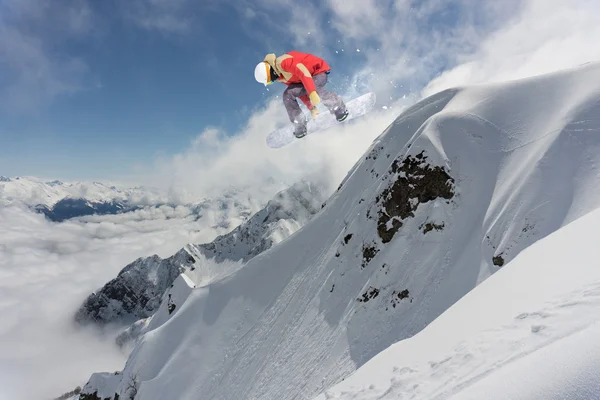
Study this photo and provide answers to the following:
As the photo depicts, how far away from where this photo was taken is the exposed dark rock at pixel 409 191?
3095 centimetres

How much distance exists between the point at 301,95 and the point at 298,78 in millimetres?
1187

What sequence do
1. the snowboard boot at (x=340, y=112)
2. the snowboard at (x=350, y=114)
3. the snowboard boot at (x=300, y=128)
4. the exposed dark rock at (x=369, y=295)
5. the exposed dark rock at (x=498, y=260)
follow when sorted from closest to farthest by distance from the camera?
1. the snowboard boot at (x=340, y=112)
2. the snowboard boot at (x=300, y=128)
3. the snowboard at (x=350, y=114)
4. the exposed dark rock at (x=498, y=260)
5. the exposed dark rock at (x=369, y=295)

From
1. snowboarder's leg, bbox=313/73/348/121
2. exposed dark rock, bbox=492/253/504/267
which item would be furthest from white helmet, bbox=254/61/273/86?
exposed dark rock, bbox=492/253/504/267

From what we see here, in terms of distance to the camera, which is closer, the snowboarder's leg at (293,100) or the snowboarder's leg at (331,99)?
the snowboarder's leg at (293,100)

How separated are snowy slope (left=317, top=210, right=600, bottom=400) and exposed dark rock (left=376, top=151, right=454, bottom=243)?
20916 millimetres

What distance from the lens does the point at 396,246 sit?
32031 millimetres

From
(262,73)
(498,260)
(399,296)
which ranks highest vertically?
(262,73)

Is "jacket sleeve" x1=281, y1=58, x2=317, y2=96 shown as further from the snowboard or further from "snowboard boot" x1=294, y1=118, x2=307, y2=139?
the snowboard

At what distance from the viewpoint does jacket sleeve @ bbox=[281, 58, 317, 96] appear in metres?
9.55

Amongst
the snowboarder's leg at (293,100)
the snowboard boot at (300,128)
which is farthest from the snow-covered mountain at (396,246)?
the snowboarder's leg at (293,100)

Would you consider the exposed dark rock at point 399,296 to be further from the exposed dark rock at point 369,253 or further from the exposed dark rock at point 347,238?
the exposed dark rock at point 347,238

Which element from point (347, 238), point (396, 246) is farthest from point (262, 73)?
point (347, 238)

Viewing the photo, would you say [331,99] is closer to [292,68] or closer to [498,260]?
[292,68]

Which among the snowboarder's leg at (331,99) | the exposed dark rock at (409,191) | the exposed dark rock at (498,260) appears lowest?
the exposed dark rock at (498,260)
